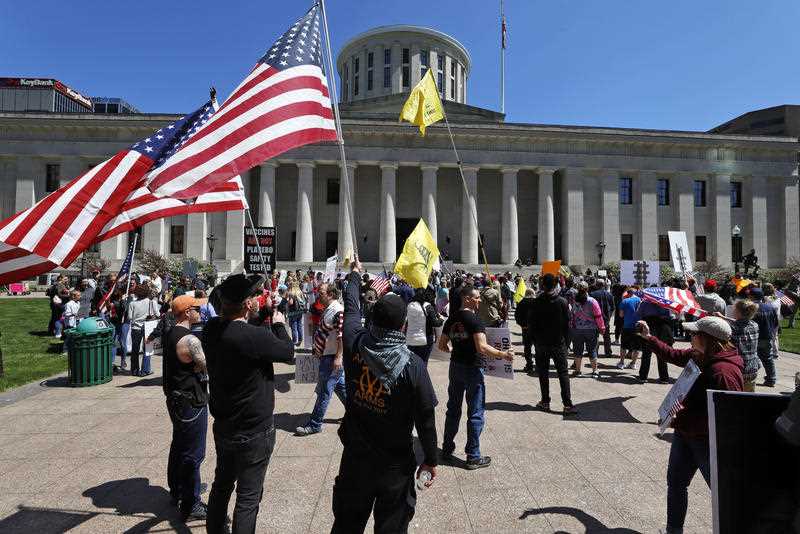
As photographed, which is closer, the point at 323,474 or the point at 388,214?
the point at 323,474

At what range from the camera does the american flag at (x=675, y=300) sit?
6.54 meters

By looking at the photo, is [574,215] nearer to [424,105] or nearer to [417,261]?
[424,105]

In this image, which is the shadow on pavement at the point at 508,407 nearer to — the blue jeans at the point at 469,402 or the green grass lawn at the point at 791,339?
the blue jeans at the point at 469,402

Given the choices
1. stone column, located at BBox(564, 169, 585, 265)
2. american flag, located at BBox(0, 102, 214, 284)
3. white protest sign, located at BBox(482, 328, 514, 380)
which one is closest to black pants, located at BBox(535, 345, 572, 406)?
white protest sign, located at BBox(482, 328, 514, 380)

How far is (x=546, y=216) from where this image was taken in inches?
1601

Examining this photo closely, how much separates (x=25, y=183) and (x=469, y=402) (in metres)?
48.0

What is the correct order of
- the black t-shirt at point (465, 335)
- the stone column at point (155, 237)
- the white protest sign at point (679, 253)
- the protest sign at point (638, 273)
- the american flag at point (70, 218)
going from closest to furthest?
the american flag at point (70, 218)
the black t-shirt at point (465, 335)
the white protest sign at point (679, 253)
the protest sign at point (638, 273)
the stone column at point (155, 237)

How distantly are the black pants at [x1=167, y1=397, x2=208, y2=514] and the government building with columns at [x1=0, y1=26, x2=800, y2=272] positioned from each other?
115 feet

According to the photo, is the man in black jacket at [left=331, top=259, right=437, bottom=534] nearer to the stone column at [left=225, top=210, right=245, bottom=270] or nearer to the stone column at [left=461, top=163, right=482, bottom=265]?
the stone column at [left=461, top=163, right=482, bottom=265]

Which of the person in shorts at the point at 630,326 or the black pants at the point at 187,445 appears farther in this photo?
the person in shorts at the point at 630,326

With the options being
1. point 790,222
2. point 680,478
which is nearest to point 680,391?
point 680,478

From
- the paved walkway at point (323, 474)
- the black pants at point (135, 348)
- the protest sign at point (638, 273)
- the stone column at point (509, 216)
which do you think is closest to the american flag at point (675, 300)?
the paved walkway at point (323, 474)

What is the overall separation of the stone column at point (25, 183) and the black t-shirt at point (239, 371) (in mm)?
46969

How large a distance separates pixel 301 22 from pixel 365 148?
35105mm
